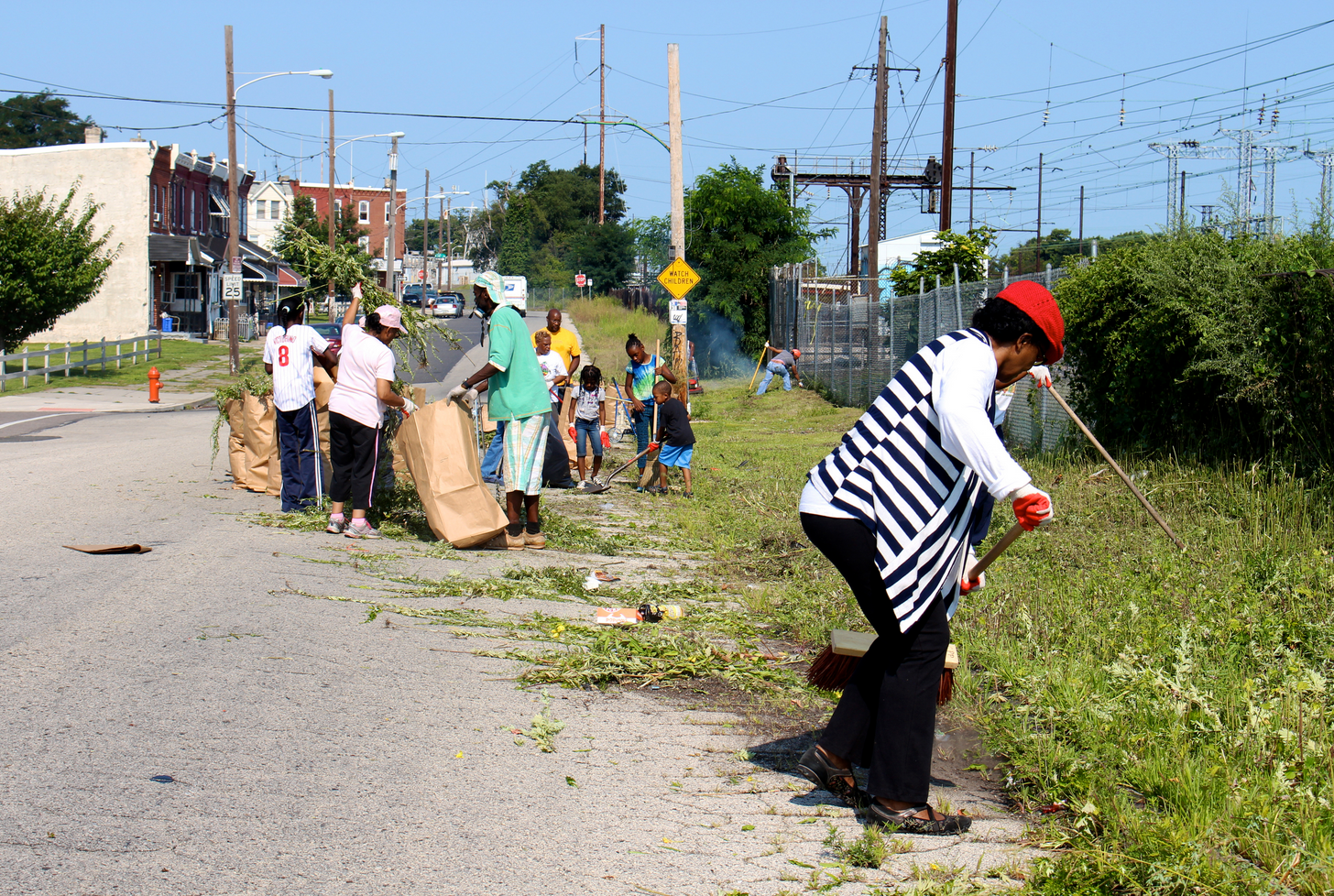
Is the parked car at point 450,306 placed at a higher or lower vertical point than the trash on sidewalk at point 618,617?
higher

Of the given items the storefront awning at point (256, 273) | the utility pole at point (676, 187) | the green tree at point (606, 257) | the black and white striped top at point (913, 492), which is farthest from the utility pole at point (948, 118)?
the green tree at point (606, 257)

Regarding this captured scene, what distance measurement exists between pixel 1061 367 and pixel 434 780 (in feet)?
31.9

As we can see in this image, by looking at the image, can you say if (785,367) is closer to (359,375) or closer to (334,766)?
(359,375)

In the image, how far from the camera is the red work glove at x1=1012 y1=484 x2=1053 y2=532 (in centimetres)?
339

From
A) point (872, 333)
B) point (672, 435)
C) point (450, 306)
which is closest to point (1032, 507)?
point (672, 435)

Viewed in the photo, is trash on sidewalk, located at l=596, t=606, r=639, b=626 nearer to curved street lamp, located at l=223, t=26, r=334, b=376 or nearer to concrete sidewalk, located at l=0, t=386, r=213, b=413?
concrete sidewalk, located at l=0, t=386, r=213, b=413

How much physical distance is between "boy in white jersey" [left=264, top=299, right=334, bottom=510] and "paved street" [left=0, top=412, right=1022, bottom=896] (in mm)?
2897

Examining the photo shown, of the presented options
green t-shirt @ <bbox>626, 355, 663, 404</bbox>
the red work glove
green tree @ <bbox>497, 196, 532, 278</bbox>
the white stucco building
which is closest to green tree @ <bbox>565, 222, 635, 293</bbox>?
green tree @ <bbox>497, 196, 532, 278</bbox>

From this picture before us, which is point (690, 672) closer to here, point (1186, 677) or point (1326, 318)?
point (1186, 677)

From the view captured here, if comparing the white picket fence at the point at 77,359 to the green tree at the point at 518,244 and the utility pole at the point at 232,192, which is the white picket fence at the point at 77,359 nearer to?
the utility pole at the point at 232,192

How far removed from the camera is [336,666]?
536 cm

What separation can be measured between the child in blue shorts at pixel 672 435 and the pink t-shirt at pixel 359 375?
389 cm

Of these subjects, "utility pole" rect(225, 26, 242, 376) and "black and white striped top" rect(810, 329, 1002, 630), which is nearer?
"black and white striped top" rect(810, 329, 1002, 630)

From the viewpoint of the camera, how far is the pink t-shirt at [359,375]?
28.6 feet
